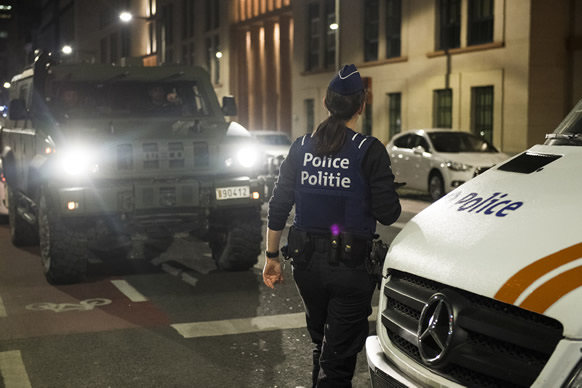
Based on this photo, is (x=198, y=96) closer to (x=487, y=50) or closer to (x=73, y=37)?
(x=487, y=50)

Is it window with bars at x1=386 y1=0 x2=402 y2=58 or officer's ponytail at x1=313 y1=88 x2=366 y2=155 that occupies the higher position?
window with bars at x1=386 y1=0 x2=402 y2=58

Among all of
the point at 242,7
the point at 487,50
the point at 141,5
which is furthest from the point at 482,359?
the point at 141,5

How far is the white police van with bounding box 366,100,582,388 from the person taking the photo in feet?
8.89

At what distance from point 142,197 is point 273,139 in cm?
1745

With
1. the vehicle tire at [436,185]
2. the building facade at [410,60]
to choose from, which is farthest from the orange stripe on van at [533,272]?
the vehicle tire at [436,185]

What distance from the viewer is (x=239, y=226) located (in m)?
9.72

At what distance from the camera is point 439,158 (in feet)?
63.1

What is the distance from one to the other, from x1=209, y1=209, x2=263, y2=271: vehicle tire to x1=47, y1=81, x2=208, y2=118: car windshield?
5.02 ft

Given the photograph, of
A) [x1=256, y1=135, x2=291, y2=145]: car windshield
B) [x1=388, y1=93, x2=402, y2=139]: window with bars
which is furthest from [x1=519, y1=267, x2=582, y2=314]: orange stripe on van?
[x1=388, y1=93, x2=402, y2=139]: window with bars

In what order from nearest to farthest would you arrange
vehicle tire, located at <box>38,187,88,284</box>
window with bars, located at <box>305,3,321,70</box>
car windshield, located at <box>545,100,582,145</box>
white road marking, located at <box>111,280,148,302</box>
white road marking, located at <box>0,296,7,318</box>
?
car windshield, located at <box>545,100,582,145</box> < white road marking, located at <box>0,296,7,318</box> < white road marking, located at <box>111,280,148,302</box> < vehicle tire, located at <box>38,187,88,284</box> < window with bars, located at <box>305,3,321,70</box>

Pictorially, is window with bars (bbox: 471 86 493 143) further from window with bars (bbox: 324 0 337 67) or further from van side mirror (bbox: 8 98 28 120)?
van side mirror (bbox: 8 98 28 120)

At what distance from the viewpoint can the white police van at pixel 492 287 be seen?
2.71 m

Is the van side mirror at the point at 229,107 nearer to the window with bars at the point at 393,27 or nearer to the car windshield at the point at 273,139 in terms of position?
the car windshield at the point at 273,139

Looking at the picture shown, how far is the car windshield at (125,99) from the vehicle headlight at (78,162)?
1.18 m
